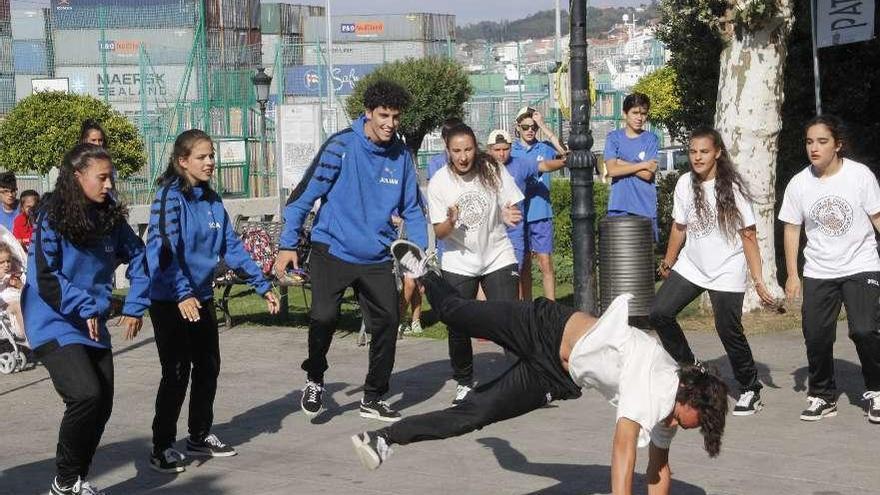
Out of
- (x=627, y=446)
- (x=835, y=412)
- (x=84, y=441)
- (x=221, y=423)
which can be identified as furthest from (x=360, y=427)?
(x=627, y=446)

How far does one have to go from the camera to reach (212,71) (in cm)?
3878

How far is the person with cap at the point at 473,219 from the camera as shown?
8.93 m

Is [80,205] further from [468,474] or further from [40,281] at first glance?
[468,474]

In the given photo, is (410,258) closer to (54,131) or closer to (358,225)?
(358,225)

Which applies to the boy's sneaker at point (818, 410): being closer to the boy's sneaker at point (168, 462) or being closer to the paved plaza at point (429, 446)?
the paved plaza at point (429, 446)

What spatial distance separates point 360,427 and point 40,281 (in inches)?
101

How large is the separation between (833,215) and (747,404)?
1.30 metres

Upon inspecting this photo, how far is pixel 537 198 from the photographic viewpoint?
1140 centimetres

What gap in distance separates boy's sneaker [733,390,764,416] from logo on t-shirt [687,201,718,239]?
104cm

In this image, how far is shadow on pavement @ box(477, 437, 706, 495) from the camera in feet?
22.2

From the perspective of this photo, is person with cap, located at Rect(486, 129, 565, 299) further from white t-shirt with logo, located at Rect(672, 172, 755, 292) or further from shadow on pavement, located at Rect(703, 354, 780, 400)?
white t-shirt with logo, located at Rect(672, 172, 755, 292)

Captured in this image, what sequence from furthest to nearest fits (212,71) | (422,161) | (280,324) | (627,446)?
(422,161), (212,71), (280,324), (627,446)

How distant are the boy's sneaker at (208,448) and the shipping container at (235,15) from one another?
65802mm

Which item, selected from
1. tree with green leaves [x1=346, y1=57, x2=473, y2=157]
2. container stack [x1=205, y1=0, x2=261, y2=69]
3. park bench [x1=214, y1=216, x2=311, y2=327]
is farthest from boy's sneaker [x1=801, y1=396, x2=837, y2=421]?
container stack [x1=205, y1=0, x2=261, y2=69]
